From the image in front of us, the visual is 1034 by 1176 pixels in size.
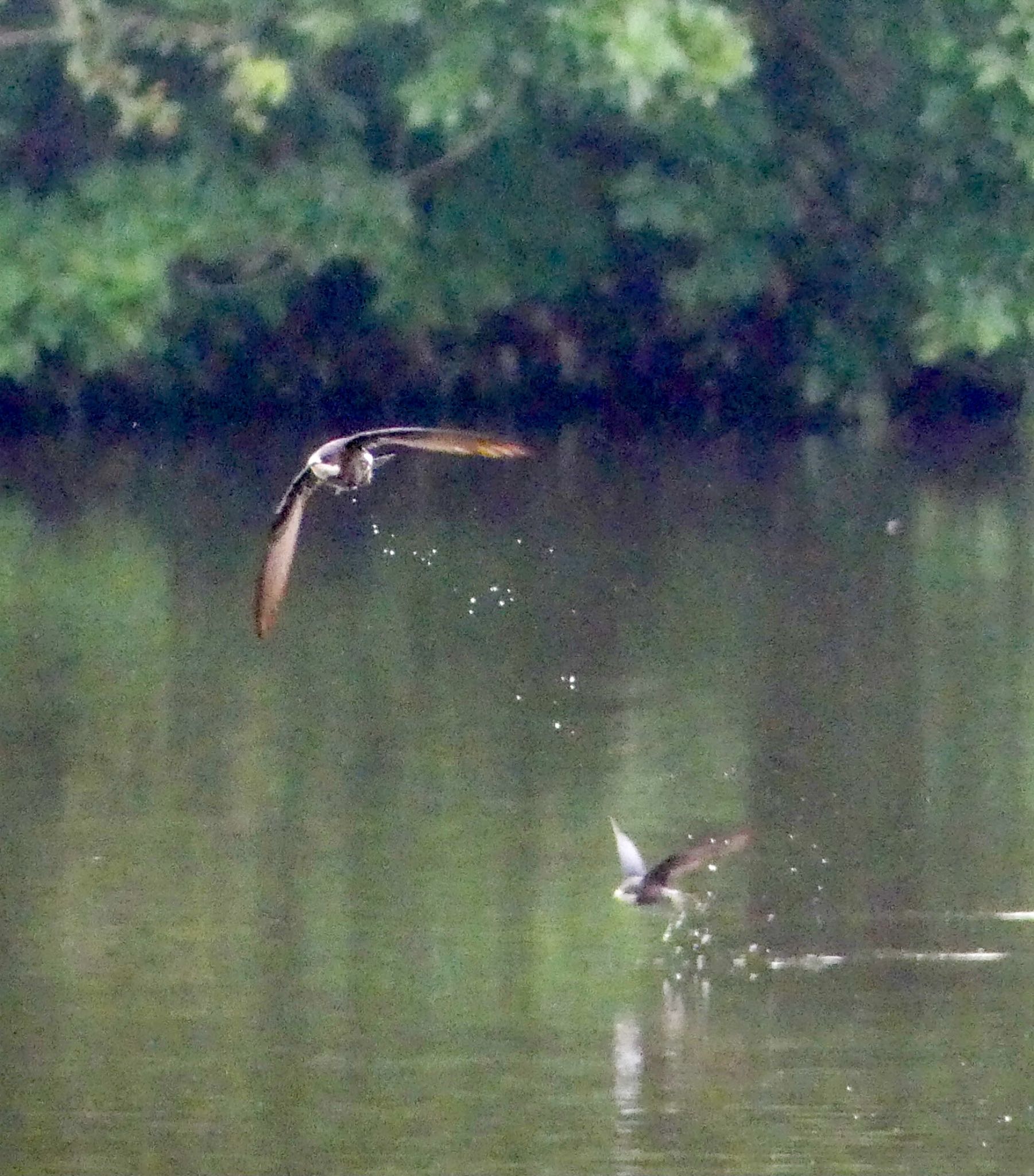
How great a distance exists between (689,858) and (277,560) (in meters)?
1.25

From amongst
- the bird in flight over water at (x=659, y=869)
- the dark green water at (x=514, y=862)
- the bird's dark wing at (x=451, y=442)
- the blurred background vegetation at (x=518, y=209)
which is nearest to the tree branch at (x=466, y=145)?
the blurred background vegetation at (x=518, y=209)

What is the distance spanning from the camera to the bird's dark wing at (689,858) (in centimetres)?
812

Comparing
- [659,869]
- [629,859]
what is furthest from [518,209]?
[659,869]

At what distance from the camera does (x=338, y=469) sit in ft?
26.2

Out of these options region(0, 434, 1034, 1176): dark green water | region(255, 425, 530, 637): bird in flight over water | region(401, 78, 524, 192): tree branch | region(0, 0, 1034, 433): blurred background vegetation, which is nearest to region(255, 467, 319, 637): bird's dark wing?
region(255, 425, 530, 637): bird in flight over water

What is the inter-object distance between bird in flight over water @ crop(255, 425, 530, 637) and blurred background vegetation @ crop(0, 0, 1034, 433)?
588 inches

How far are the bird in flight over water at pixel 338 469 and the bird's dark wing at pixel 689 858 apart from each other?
38.0 inches

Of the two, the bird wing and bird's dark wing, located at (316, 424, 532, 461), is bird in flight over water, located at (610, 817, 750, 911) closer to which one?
the bird wing

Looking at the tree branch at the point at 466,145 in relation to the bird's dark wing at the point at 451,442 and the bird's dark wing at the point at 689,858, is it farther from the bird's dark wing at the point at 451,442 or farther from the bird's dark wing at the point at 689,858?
the bird's dark wing at the point at 451,442

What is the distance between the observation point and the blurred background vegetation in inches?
970

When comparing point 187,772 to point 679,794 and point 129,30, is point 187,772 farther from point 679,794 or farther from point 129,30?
point 129,30

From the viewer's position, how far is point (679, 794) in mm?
10430

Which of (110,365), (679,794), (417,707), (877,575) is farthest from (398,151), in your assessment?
(679,794)

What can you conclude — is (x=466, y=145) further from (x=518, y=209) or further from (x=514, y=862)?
(x=514, y=862)
